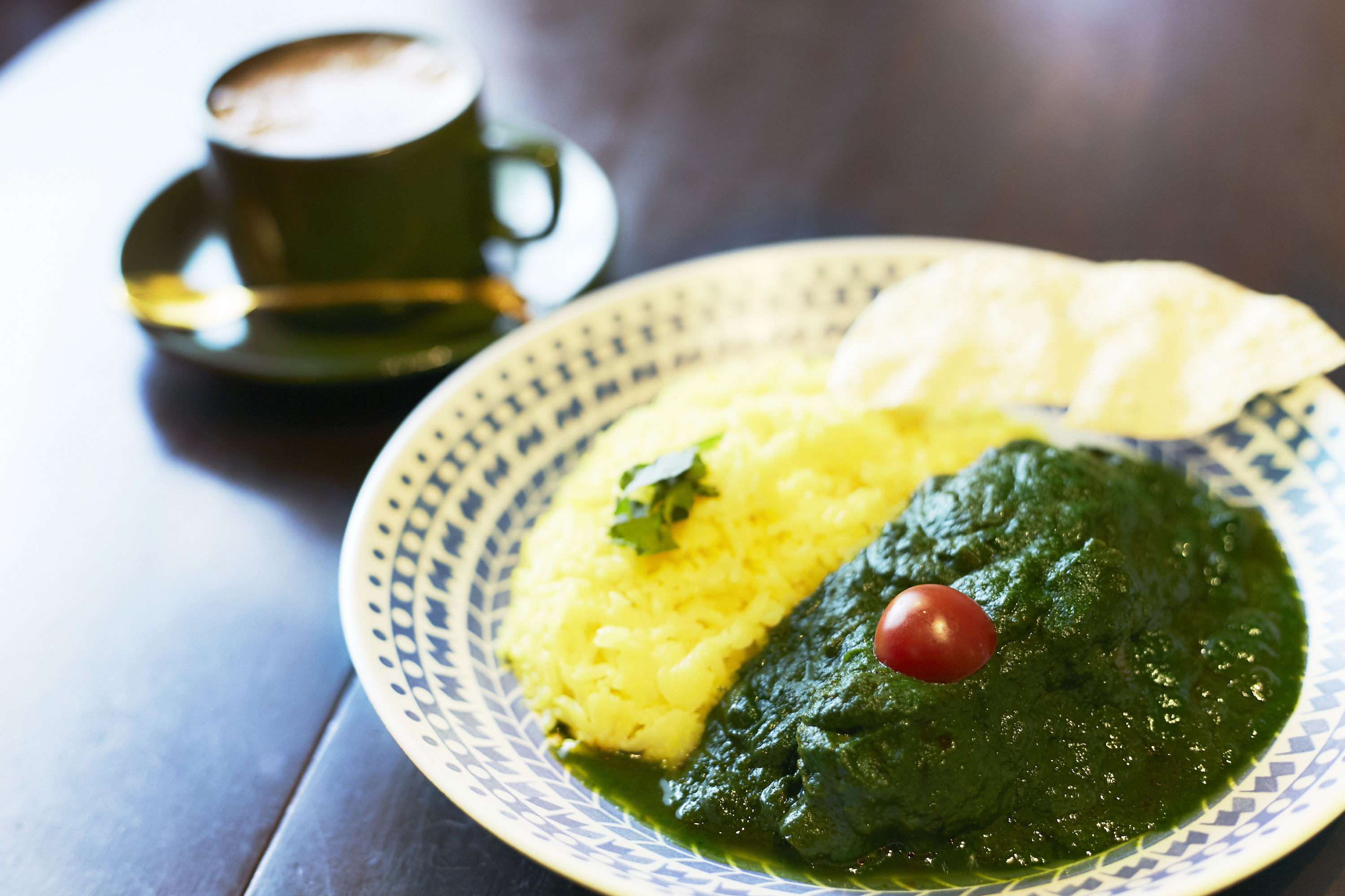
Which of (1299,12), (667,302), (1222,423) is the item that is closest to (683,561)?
(667,302)

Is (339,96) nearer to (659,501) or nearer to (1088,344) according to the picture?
(659,501)

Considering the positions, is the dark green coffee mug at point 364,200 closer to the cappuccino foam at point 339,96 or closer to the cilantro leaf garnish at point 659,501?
the cappuccino foam at point 339,96

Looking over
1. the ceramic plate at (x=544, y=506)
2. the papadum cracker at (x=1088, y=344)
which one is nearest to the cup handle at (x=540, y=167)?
the ceramic plate at (x=544, y=506)

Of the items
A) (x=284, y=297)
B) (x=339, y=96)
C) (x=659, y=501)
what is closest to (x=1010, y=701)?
(x=659, y=501)

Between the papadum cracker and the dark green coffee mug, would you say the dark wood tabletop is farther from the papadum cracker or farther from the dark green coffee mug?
the papadum cracker

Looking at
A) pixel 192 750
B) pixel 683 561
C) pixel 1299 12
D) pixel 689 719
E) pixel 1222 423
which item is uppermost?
pixel 1299 12

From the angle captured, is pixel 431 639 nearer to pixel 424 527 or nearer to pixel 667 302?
pixel 424 527
